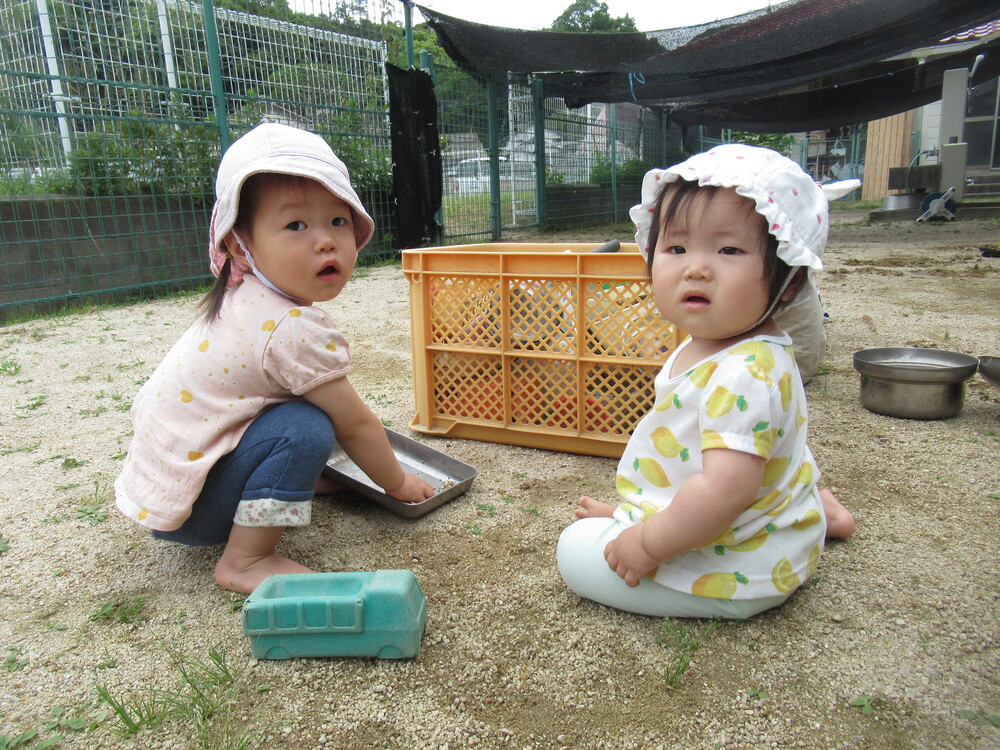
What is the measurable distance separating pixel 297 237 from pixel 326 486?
828 mm

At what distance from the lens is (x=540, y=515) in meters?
1.93

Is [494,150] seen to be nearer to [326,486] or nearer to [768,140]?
[326,486]

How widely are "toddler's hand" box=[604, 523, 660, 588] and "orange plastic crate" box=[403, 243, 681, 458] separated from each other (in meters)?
0.82

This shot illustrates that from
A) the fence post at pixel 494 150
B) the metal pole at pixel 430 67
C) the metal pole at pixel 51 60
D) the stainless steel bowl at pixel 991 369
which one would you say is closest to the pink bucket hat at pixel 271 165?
the stainless steel bowl at pixel 991 369

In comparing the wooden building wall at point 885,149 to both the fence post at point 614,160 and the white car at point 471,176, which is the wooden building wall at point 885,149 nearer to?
the fence post at point 614,160

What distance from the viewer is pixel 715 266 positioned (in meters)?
1.26

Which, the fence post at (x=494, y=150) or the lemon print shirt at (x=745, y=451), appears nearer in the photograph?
the lemon print shirt at (x=745, y=451)

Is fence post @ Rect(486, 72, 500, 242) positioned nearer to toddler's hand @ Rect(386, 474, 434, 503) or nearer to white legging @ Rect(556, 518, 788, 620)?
toddler's hand @ Rect(386, 474, 434, 503)

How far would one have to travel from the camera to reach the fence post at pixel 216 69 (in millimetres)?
5785

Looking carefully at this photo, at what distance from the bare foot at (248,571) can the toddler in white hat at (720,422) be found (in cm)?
62

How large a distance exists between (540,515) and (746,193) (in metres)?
1.06

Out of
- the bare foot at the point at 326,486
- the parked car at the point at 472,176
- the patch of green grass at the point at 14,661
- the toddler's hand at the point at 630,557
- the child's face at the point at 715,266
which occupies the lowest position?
the patch of green grass at the point at 14,661

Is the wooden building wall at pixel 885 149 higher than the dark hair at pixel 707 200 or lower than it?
higher

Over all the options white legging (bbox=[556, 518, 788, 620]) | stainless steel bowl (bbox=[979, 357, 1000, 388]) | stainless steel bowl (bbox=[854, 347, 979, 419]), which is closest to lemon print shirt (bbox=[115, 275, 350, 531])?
white legging (bbox=[556, 518, 788, 620])
